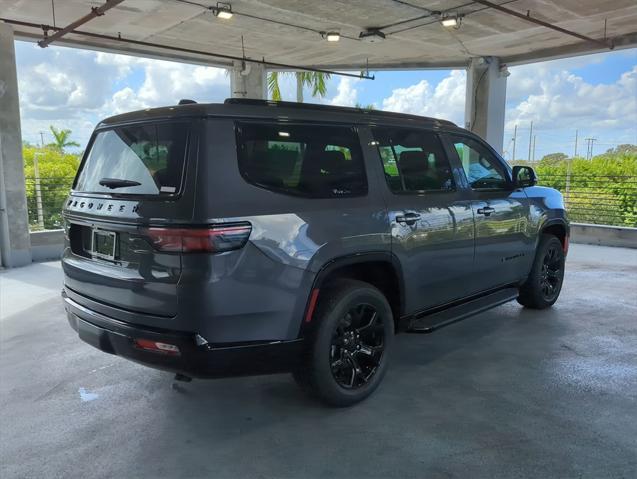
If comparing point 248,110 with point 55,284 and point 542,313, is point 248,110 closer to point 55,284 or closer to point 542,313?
point 542,313

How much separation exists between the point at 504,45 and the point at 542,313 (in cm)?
622

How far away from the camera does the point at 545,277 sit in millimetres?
5266

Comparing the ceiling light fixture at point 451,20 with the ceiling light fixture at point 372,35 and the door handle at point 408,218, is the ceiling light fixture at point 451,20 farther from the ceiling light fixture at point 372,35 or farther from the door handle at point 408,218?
the door handle at point 408,218

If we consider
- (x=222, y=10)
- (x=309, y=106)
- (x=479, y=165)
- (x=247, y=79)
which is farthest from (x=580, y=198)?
(x=309, y=106)

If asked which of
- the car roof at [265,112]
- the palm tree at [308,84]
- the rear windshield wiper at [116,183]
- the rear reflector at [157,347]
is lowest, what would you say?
the rear reflector at [157,347]

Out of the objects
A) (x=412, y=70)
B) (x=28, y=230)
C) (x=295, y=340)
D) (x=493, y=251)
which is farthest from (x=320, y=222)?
(x=412, y=70)

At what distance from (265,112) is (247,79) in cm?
839

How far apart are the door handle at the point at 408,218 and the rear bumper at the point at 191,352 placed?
1074 millimetres

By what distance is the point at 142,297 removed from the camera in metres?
2.63

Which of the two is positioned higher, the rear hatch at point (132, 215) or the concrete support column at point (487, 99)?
the concrete support column at point (487, 99)

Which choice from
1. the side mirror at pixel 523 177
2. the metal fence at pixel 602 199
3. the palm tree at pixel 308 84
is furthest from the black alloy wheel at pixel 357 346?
the palm tree at pixel 308 84

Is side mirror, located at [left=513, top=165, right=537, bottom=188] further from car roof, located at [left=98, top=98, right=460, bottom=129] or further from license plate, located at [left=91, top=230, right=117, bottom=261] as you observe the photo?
license plate, located at [left=91, top=230, right=117, bottom=261]

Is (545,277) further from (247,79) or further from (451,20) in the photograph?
(247,79)

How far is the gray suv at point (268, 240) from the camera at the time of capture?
2.54 metres
